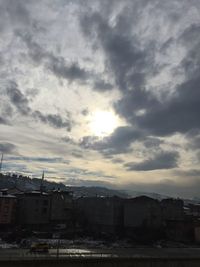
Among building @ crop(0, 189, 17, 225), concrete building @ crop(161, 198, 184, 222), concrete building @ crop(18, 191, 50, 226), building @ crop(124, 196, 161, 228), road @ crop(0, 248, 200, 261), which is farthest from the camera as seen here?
concrete building @ crop(161, 198, 184, 222)

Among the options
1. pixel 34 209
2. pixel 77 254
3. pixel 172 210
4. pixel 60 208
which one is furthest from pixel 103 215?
pixel 77 254

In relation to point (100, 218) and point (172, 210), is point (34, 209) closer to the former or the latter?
point (100, 218)

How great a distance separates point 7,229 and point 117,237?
34.5 meters

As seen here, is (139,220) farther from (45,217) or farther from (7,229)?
(7,229)

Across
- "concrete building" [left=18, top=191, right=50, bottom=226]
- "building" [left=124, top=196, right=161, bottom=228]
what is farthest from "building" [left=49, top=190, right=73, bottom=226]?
"building" [left=124, top=196, right=161, bottom=228]

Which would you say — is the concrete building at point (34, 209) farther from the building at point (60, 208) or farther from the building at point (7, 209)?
the building at point (7, 209)

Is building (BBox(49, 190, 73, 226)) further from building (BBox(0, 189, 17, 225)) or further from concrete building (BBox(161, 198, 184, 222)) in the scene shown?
concrete building (BBox(161, 198, 184, 222))

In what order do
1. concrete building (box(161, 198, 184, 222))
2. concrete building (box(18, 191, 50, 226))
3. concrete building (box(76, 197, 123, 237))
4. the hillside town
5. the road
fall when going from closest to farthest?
1. the road
2. the hillside town
3. concrete building (box(18, 191, 50, 226))
4. concrete building (box(76, 197, 123, 237))
5. concrete building (box(161, 198, 184, 222))

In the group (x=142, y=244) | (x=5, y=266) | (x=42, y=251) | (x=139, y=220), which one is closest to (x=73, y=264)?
(x=5, y=266)

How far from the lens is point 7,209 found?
110 metres

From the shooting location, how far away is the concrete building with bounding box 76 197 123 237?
11625 centimetres

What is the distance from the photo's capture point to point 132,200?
118938 mm

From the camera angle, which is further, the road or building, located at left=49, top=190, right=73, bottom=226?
building, located at left=49, top=190, right=73, bottom=226

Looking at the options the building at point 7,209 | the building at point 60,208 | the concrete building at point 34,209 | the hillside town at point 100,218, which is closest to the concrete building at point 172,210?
the hillside town at point 100,218
